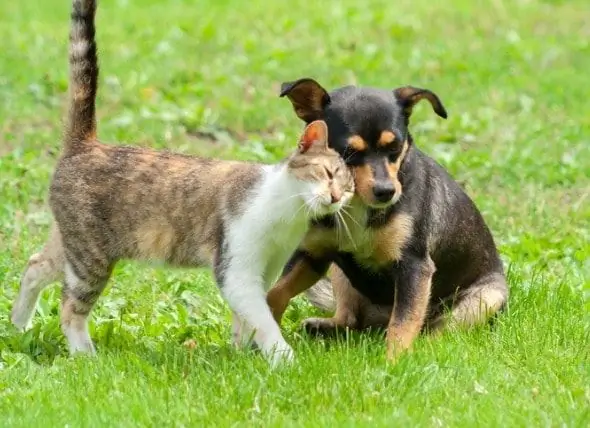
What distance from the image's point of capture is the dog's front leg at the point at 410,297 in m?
6.29

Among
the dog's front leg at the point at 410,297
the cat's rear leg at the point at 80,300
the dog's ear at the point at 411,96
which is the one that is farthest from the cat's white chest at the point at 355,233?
the cat's rear leg at the point at 80,300

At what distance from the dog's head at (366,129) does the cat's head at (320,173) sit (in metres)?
0.12

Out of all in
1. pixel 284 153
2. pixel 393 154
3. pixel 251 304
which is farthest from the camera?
pixel 284 153

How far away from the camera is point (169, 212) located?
6391 millimetres

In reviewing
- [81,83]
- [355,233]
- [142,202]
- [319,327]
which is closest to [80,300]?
[142,202]

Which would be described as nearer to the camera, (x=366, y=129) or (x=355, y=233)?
(x=366, y=129)

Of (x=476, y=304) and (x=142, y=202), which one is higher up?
(x=142, y=202)

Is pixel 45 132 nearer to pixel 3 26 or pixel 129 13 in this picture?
pixel 3 26

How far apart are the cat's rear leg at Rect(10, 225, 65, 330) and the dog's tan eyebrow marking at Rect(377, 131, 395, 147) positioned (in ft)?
6.02

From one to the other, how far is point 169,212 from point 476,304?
1711 millimetres

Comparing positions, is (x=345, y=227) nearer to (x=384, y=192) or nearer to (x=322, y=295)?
(x=384, y=192)

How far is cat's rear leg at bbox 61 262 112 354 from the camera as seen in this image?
6.44 metres

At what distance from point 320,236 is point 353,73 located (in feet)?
21.7

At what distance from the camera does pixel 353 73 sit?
505 inches
